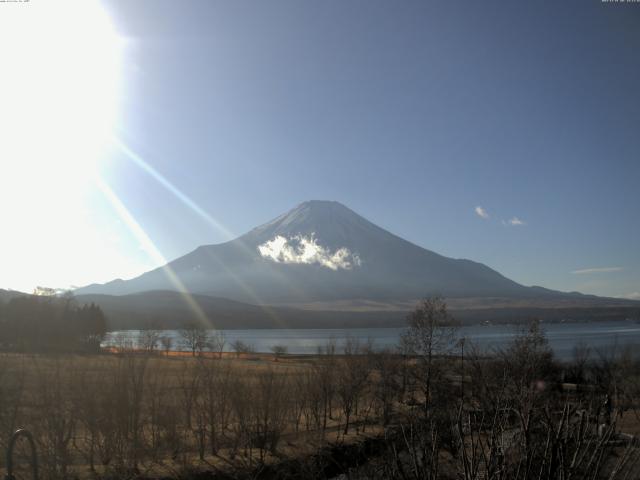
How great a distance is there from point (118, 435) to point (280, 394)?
19.9 ft

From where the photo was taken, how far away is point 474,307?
19125cm

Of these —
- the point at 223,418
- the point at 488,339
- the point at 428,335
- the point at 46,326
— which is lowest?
the point at 488,339

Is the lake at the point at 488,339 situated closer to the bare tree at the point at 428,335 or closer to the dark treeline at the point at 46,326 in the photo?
the dark treeline at the point at 46,326

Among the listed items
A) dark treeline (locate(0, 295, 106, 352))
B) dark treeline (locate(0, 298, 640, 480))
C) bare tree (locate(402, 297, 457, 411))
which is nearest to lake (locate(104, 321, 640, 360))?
dark treeline (locate(0, 295, 106, 352))

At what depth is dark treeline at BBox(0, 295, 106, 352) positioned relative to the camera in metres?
45.9

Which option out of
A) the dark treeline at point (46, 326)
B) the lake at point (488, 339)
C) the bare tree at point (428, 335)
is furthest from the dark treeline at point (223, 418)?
the dark treeline at point (46, 326)

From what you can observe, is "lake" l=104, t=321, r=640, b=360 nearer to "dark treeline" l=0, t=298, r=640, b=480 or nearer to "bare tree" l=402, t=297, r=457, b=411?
"bare tree" l=402, t=297, r=457, b=411

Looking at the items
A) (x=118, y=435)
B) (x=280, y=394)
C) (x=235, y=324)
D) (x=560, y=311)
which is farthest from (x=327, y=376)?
(x=560, y=311)

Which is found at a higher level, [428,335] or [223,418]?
[428,335]

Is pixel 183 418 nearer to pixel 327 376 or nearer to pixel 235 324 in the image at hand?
pixel 327 376

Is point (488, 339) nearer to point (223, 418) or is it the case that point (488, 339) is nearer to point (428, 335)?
point (428, 335)

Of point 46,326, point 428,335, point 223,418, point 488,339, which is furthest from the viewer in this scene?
point 488,339

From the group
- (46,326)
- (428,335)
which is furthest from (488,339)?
(46,326)

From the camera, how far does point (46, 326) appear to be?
163ft
